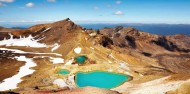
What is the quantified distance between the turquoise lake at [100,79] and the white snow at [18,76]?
2249 cm

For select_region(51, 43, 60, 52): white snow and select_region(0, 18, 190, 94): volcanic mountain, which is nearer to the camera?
select_region(0, 18, 190, 94): volcanic mountain

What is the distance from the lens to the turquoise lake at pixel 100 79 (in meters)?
102

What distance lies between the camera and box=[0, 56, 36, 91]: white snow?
322 feet

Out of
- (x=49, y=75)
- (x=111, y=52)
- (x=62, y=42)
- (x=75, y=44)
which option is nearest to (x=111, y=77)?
(x=49, y=75)

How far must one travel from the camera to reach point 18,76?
372 feet

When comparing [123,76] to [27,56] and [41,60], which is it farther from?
[27,56]

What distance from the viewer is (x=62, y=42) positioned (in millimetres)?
184125

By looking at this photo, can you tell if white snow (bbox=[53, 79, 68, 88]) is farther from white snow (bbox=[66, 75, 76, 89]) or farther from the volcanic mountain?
white snow (bbox=[66, 75, 76, 89])

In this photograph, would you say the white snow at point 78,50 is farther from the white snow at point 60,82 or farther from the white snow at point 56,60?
the white snow at point 60,82

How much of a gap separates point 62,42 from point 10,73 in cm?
6836

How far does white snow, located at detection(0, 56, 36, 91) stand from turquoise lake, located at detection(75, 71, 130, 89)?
22492 mm

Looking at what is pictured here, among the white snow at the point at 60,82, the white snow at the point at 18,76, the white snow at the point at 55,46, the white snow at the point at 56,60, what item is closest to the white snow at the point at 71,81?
the white snow at the point at 60,82

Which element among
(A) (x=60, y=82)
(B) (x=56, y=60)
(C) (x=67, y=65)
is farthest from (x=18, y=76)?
(B) (x=56, y=60)

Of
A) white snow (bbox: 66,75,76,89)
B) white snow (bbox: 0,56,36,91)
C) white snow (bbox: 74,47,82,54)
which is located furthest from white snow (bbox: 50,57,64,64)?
white snow (bbox: 66,75,76,89)
